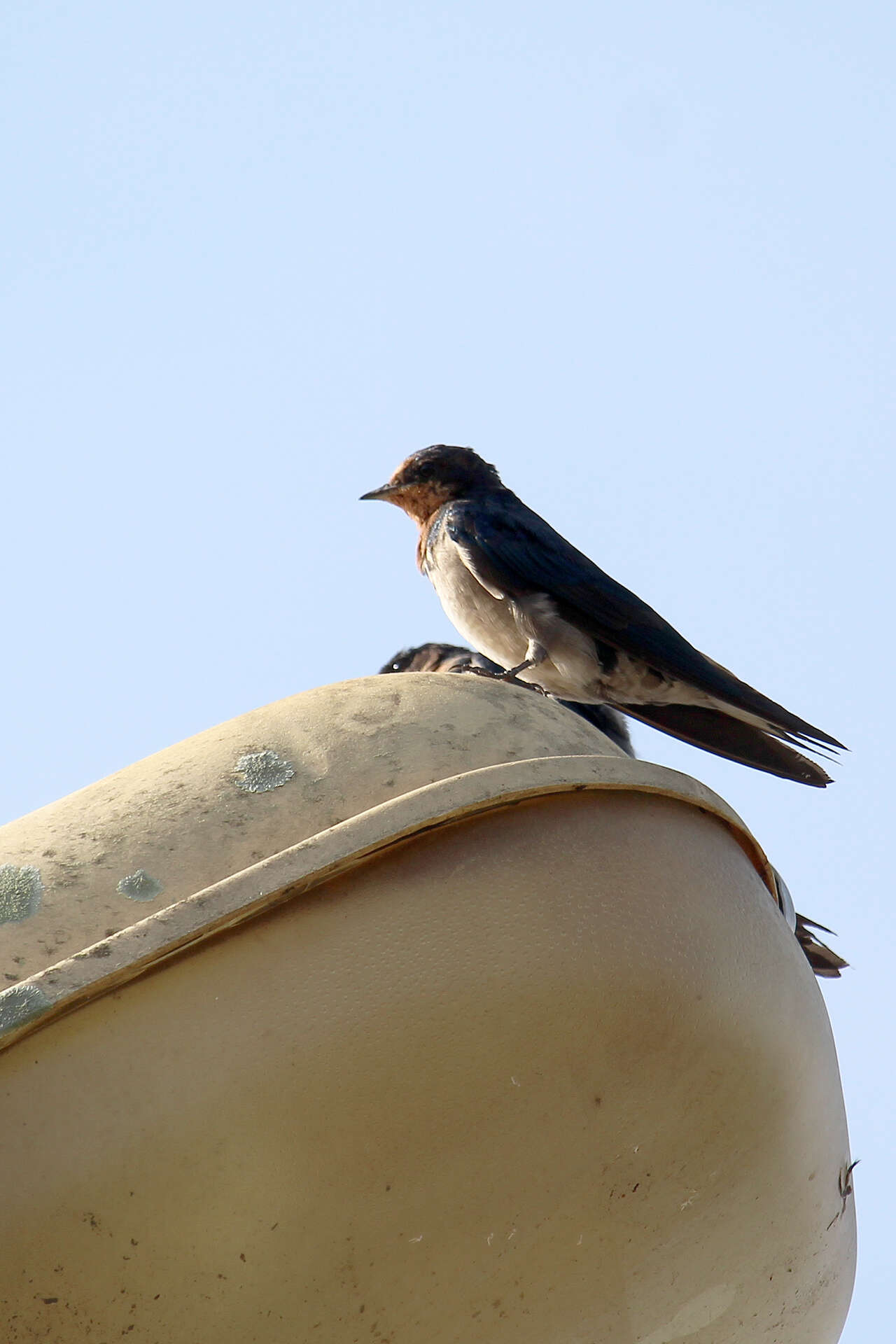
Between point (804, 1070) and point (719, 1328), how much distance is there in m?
0.37

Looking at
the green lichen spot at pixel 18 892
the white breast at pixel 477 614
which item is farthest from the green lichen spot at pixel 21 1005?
the white breast at pixel 477 614

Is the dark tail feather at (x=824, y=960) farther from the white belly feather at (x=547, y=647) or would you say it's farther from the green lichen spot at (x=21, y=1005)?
the green lichen spot at (x=21, y=1005)

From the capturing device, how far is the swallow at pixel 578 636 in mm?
4773

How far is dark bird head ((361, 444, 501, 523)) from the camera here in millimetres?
5957

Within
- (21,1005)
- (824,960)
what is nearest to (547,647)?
(824,960)

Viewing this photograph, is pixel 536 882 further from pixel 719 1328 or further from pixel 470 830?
pixel 719 1328

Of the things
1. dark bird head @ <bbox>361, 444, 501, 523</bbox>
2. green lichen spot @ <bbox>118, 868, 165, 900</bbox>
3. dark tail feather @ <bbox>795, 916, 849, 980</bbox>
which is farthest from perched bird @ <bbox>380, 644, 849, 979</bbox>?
green lichen spot @ <bbox>118, 868, 165, 900</bbox>

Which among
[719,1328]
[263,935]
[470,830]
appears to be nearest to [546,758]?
[470,830]

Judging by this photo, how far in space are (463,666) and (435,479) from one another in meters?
1.50

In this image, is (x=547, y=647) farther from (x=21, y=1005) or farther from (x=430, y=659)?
(x=21, y=1005)

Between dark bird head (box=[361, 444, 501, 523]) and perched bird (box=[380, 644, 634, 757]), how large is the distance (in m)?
0.64

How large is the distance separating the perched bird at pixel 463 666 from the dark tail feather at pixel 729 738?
0.45 ft

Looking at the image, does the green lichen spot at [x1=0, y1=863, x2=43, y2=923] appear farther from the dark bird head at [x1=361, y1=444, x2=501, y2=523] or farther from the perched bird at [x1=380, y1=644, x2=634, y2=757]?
the dark bird head at [x1=361, y1=444, x2=501, y2=523]

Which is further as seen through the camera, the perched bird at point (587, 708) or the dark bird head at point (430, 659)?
the dark bird head at point (430, 659)
